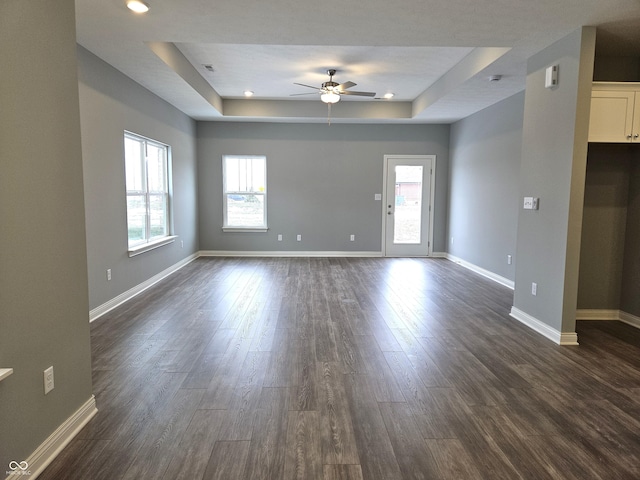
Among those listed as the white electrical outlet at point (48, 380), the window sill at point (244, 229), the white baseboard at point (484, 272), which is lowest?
the white baseboard at point (484, 272)

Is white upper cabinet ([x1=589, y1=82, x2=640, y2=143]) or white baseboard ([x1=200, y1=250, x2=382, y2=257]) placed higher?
white upper cabinet ([x1=589, y1=82, x2=640, y2=143])

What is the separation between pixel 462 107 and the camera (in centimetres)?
635

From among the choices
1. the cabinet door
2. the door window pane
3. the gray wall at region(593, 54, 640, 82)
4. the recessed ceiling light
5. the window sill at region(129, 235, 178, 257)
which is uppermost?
the recessed ceiling light

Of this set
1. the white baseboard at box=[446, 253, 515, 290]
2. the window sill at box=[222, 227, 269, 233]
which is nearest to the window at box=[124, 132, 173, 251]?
the window sill at box=[222, 227, 269, 233]

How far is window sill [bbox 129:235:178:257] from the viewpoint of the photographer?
16.1 feet

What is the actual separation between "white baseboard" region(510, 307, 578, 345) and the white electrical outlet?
376 centimetres

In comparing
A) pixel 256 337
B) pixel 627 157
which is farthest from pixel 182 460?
pixel 627 157

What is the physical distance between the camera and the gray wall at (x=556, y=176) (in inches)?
130

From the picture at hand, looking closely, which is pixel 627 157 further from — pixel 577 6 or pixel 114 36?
pixel 114 36

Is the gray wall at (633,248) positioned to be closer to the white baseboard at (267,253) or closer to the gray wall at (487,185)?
the gray wall at (487,185)

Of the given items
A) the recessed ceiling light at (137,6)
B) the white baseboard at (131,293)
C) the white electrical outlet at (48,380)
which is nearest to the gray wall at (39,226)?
the white electrical outlet at (48,380)

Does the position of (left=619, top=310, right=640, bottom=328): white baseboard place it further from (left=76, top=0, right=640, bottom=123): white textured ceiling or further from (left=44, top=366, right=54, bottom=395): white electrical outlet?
(left=44, top=366, right=54, bottom=395): white electrical outlet

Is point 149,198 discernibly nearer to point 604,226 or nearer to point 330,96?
point 330,96

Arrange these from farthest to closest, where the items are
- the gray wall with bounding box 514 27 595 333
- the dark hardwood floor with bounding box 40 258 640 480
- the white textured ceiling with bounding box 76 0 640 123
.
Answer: the gray wall with bounding box 514 27 595 333 → the white textured ceiling with bounding box 76 0 640 123 → the dark hardwood floor with bounding box 40 258 640 480
